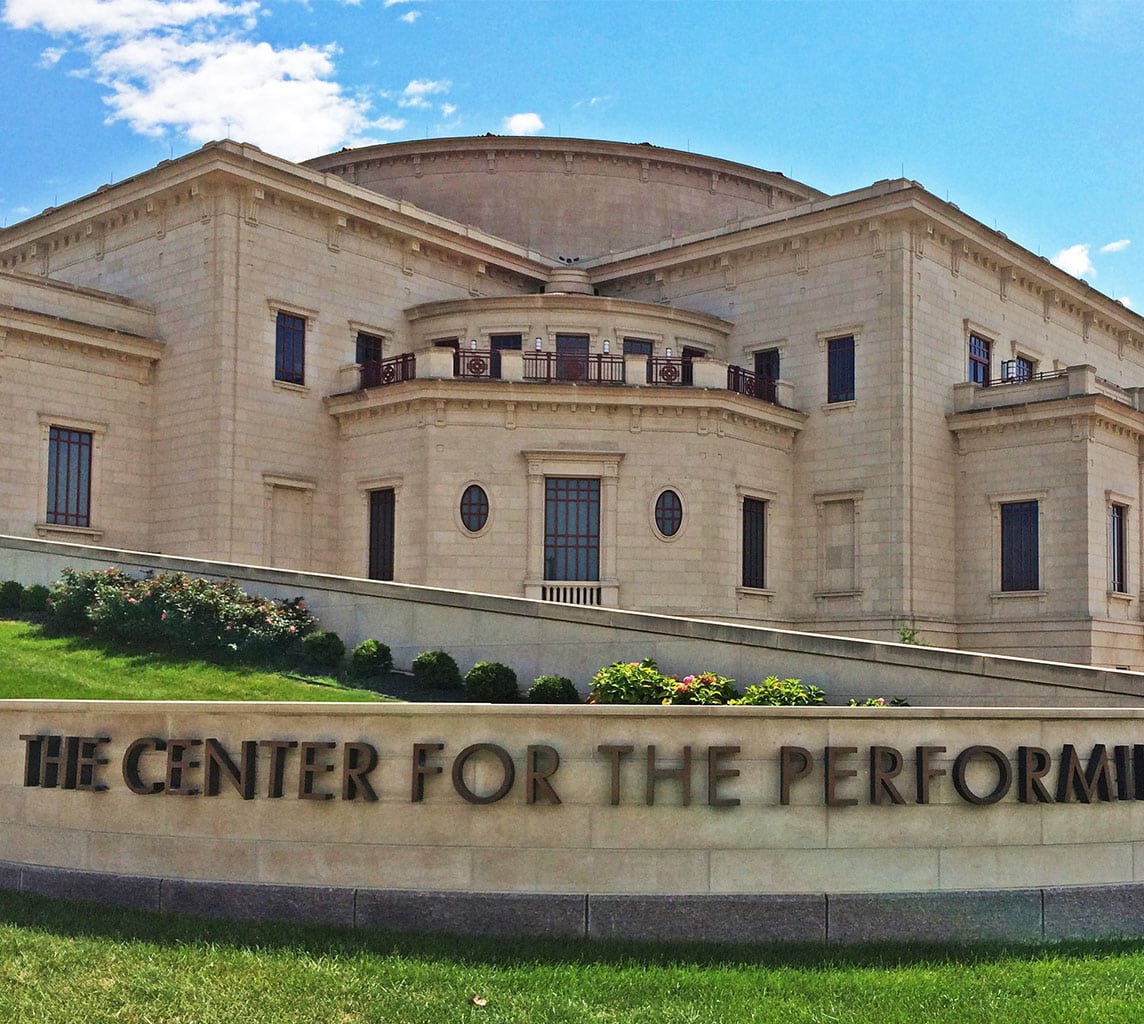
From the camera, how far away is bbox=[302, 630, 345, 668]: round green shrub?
22.6m

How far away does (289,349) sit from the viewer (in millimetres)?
38312

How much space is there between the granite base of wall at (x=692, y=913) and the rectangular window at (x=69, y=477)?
24151 mm

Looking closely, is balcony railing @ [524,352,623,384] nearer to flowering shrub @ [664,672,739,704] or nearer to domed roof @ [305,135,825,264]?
domed roof @ [305,135,825,264]

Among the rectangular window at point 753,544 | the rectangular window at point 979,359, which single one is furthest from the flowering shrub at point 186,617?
the rectangular window at point 979,359

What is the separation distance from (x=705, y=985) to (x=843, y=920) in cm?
208

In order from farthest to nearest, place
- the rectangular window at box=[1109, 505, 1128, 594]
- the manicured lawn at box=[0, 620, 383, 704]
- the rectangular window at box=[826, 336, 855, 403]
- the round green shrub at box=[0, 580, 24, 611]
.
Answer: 1. the rectangular window at box=[826, 336, 855, 403]
2. the rectangular window at box=[1109, 505, 1128, 594]
3. the round green shrub at box=[0, 580, 24, 611]
4. the manicured lawn at box=[0, 620, 383, 704]

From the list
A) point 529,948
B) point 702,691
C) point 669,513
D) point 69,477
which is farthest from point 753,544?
point 529,948

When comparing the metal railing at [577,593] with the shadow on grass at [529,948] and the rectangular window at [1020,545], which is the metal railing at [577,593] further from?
the shadow on grass at [529,948]

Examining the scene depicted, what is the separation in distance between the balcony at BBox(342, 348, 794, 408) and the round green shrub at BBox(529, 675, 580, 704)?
17462mm

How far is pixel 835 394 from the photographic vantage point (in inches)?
1585

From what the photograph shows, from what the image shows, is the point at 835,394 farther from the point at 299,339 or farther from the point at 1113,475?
the point at 299,339

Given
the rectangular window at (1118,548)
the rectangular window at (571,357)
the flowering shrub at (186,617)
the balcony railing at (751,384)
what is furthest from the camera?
the balcony railing at (751,384)

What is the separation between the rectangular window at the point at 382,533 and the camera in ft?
123

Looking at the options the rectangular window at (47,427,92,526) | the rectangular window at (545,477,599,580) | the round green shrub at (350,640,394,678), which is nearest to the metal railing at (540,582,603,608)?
the rectangular window at (545,477,599,580)
